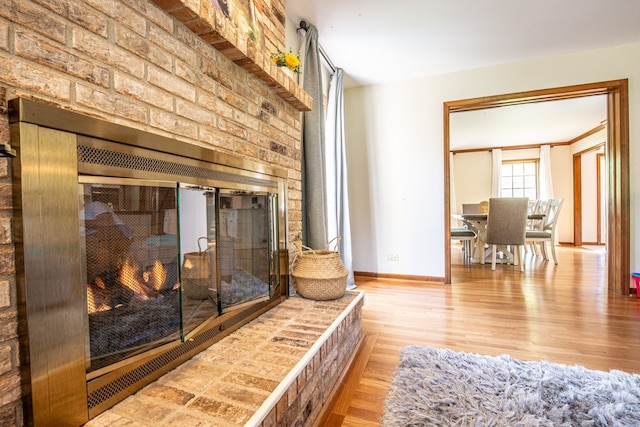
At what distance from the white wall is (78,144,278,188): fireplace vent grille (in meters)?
2.49

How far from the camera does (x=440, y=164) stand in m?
3.26

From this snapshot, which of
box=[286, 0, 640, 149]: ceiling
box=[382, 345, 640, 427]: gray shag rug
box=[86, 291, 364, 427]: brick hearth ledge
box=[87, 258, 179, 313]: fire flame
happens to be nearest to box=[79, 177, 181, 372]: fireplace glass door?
box=[87, 258, 179, 313]: fire flame

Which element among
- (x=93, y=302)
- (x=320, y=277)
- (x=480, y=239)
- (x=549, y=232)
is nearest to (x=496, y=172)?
(x=549, y=232)

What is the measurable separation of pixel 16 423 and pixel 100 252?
37 centimetres

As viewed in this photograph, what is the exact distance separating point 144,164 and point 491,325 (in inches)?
86.0

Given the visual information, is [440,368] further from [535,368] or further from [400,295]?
[400,295]

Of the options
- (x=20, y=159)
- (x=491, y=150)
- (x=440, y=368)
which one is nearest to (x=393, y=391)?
(x=440, y=368)

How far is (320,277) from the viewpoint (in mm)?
1642

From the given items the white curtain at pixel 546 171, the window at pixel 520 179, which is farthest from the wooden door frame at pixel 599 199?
the window at pixel 520 179

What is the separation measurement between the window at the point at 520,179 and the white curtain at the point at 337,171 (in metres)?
5.72

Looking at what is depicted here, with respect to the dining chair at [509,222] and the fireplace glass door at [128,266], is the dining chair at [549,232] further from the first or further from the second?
the fireplace glass door at [128,266]

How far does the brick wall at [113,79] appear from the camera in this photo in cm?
61

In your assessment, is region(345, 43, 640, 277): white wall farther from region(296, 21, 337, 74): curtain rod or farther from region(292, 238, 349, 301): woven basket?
region(292, 238, 349, 301): woven basket

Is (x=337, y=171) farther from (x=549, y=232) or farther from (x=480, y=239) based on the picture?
(x=549, y=232)
